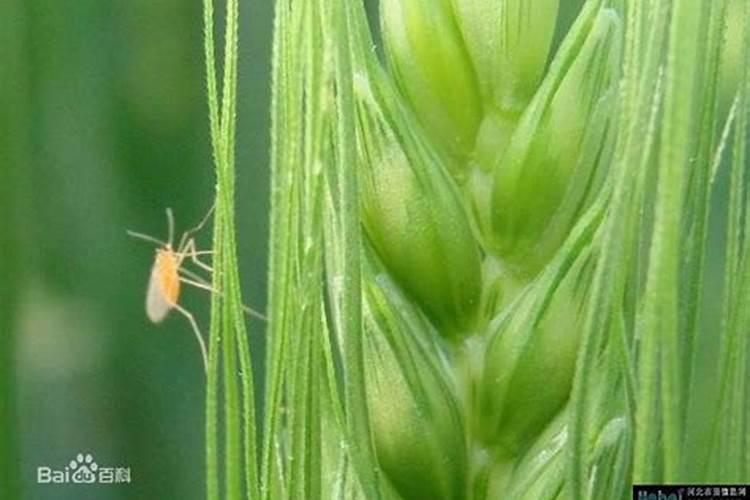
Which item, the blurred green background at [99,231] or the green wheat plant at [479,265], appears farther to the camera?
the blurred green background at [99,231]

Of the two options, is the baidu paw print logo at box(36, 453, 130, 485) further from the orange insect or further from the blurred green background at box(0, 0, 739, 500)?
the orange insect

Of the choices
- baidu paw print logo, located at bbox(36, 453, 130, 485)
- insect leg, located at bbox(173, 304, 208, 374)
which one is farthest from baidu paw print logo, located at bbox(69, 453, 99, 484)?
insect leg, located at bbox(173, 304, 208, 374)

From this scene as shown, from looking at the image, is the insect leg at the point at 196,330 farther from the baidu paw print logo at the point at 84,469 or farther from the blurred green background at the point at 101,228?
the baidu paw print logo at the point at 84,469

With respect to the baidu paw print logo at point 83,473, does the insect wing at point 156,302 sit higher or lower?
higher

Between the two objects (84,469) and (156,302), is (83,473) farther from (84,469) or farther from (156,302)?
(156,302)

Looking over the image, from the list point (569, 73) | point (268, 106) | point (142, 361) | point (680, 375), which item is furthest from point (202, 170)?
point (680, 375)

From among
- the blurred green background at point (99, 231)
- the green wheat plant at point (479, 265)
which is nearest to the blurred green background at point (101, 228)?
the blurred green background at point (99, 231)

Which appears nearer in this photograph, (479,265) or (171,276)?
(479,265)

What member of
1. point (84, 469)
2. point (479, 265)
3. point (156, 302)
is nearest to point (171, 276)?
point (156, 302)
